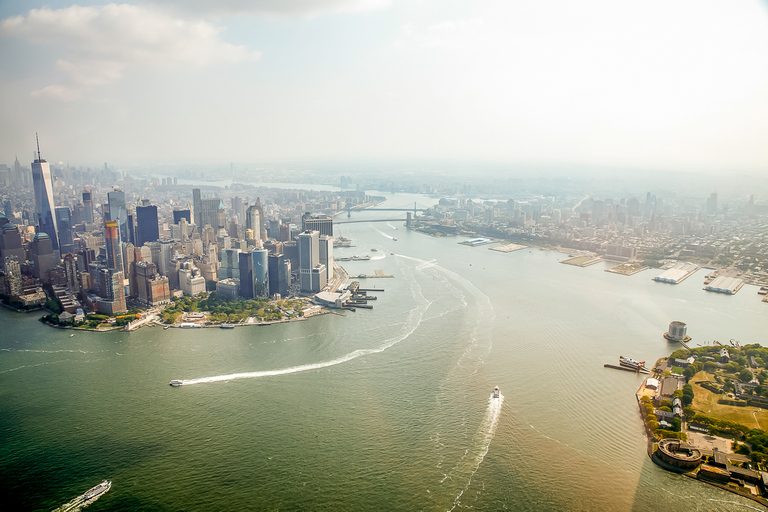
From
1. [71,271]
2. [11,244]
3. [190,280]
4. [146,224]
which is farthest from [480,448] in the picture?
[146,224]

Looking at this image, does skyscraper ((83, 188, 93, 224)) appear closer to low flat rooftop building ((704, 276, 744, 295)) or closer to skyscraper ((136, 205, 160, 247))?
skyscraper ((136, 205, 160, 247))

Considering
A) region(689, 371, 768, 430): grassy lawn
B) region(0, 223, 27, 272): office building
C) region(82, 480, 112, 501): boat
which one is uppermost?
region(0, 223, 27, 272): office building

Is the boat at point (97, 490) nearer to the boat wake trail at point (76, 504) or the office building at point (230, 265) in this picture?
the boat wake trail at point (76, 504)

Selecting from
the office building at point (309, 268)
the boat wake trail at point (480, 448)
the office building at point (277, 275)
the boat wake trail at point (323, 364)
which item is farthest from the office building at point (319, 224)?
the boat wake trail at point (480, 448)

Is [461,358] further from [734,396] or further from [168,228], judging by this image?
[168,228]

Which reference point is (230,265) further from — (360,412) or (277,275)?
(360,412)

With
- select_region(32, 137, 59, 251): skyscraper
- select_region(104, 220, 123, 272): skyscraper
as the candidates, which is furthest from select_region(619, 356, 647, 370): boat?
select_region(32, 137, 59, 251): skyscraper
